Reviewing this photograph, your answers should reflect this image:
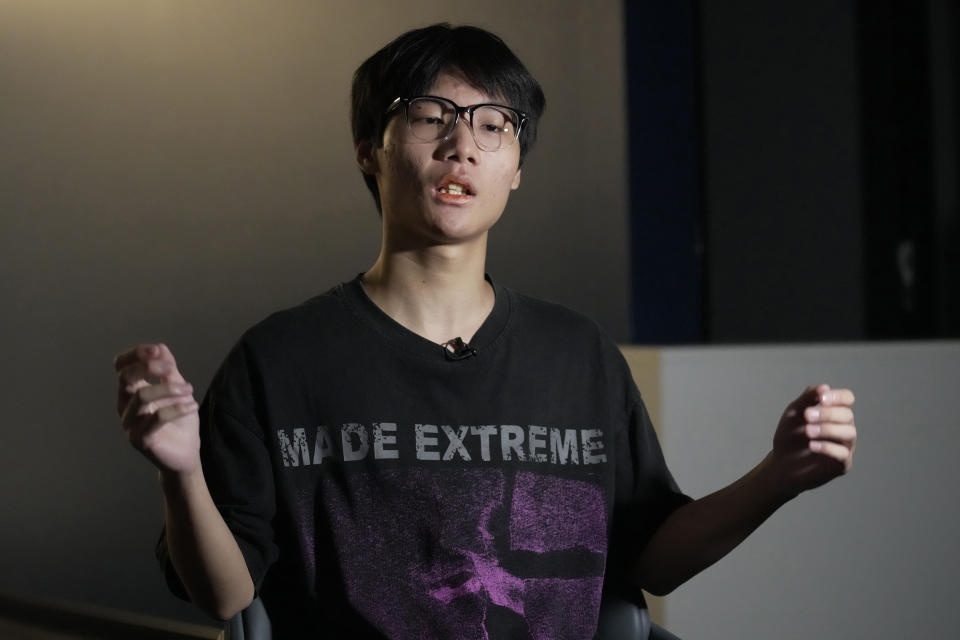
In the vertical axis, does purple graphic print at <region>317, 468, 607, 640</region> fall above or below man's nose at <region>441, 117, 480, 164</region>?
below

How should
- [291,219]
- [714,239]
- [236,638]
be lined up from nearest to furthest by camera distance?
1. [236,638]
2. [714,239]
3. [291,219]

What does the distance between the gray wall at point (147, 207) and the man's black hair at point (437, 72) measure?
46.4 inches

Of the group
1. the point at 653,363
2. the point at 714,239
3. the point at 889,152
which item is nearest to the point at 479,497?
the point at 653,363

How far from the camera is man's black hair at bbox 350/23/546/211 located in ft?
3.44

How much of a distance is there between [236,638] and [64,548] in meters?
1.65

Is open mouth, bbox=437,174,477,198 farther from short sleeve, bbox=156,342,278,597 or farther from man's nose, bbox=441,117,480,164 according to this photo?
short sleeve, bbox=156,342,278,597

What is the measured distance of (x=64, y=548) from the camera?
7.81ft

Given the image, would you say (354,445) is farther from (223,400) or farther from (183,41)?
(183,41)

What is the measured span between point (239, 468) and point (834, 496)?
1.11 m

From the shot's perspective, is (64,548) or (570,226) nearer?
(64,548)

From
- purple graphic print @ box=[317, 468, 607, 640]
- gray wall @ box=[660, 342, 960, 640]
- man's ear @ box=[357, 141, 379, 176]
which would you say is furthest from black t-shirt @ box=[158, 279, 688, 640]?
gray wall @ box=[660, 342, 960, 640]

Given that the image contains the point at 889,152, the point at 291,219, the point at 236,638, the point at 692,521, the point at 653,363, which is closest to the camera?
the point at 236,638

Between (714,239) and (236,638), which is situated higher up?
(714,239)

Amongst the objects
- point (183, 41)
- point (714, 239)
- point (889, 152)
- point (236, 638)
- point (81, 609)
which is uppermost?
point (183, 41)
